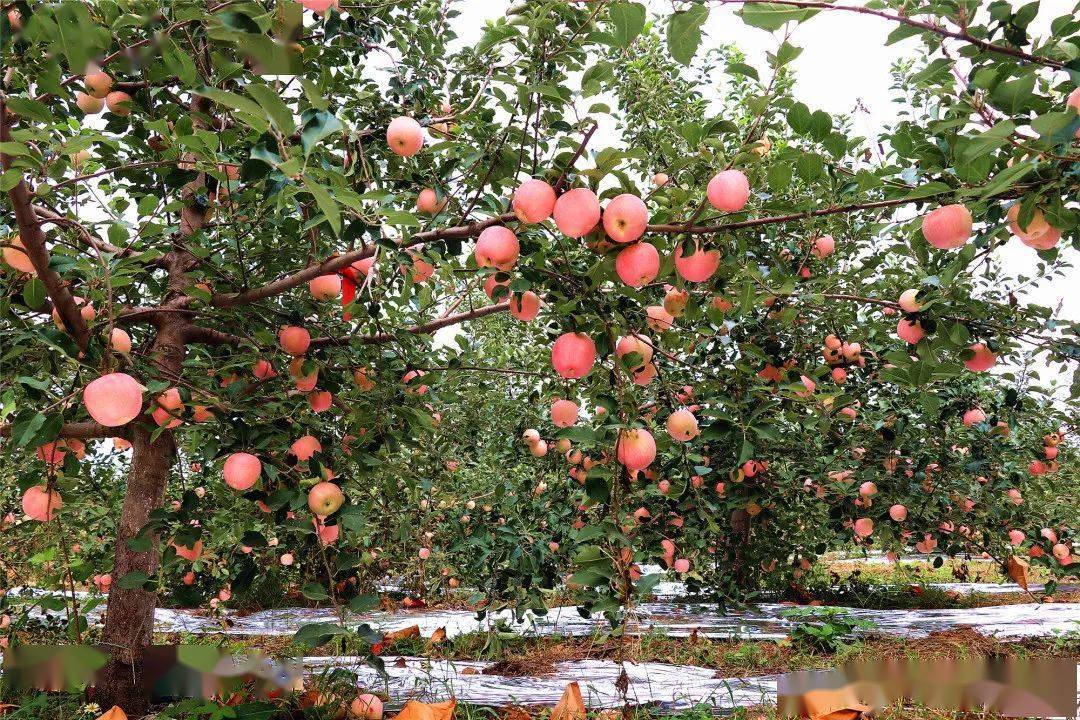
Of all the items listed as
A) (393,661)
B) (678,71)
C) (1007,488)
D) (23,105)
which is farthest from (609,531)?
(1007,488)

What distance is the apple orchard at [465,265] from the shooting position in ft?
4.46

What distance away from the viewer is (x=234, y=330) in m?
2.58

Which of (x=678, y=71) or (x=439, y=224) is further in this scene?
(x=678, y=71)

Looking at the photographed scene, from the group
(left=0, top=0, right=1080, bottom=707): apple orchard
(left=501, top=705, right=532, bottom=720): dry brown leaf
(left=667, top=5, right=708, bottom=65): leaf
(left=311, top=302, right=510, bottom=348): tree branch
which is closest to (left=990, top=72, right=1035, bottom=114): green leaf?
(left=0, top=0, right=1080, bottom=707): apple orchard

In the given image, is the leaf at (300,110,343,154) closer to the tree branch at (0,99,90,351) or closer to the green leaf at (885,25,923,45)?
the tree branch at (0,99,90,351)

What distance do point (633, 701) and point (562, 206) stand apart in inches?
88.9

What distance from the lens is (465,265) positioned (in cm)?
267

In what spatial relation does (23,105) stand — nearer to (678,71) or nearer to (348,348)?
(348,348)

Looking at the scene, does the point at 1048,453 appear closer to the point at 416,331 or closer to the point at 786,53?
the point at 416,331

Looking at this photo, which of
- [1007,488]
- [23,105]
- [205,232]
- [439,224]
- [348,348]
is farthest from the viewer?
[1007,488]

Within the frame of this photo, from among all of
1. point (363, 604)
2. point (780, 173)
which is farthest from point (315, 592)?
point (780, 173)

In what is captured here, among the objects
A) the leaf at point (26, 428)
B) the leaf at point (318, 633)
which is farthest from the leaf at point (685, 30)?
the leaf at point (26, 428)

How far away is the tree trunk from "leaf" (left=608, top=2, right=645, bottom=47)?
6.88 ft

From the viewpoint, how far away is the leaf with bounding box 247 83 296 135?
2.90 feet
